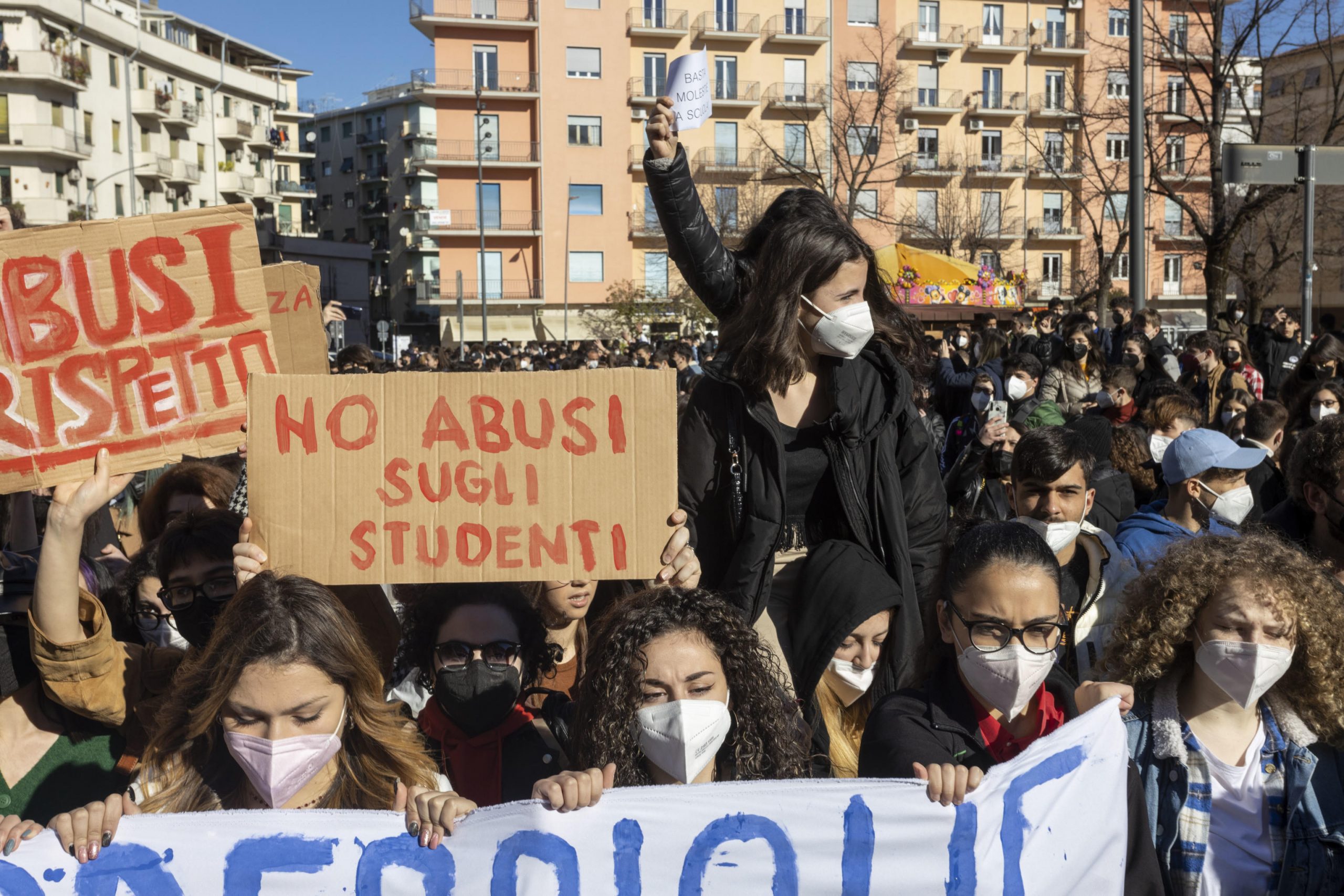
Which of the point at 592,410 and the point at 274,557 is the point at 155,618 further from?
the point at 592,410

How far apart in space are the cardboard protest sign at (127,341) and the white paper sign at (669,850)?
3.46 ft

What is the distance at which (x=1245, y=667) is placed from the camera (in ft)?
9.32

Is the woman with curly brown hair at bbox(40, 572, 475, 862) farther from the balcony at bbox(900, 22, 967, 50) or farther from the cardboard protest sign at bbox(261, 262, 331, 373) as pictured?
the balcony at bbox(900, 22, 967, 50)

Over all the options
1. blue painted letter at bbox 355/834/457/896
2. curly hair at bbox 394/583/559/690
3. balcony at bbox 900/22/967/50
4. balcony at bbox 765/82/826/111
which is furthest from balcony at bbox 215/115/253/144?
blue painted letter at bbox 355/834/457/896

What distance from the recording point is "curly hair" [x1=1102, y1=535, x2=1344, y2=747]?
113 inches

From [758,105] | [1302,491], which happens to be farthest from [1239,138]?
[1302,491]

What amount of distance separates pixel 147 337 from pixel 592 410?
3.94ft

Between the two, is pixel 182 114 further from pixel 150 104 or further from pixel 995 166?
pixel 995 166

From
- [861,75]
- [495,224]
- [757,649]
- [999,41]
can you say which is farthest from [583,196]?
[757,649]

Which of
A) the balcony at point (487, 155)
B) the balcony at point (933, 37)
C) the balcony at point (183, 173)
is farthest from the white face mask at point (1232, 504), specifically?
the balcony at point (183, 173)

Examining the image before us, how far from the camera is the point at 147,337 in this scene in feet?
10.6

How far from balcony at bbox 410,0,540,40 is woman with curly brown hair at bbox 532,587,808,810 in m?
50.7

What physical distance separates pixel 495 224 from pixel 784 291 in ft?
166

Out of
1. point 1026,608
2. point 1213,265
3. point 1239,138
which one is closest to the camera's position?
point 1026,608
